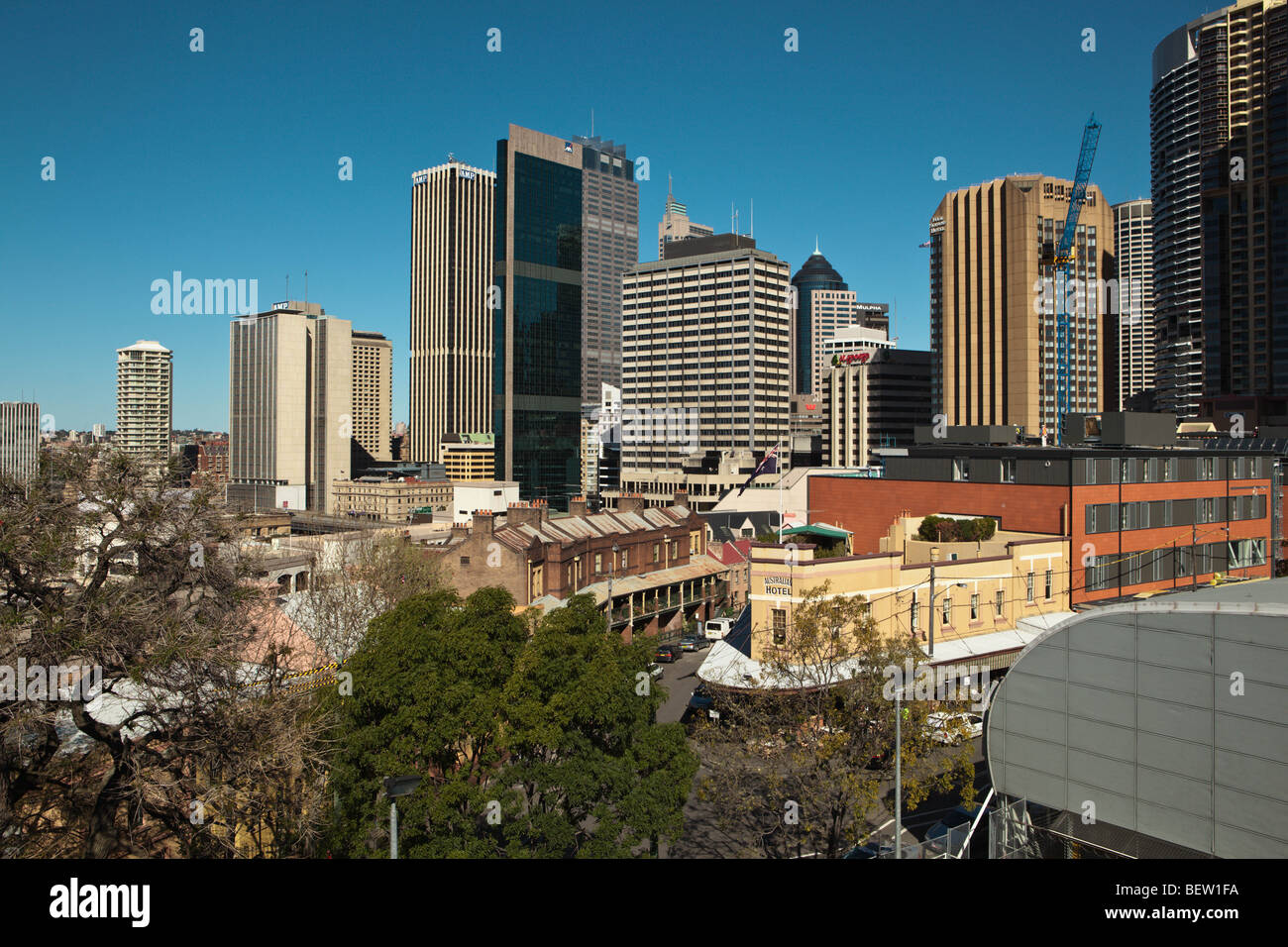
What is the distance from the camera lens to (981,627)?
3781 centimetres

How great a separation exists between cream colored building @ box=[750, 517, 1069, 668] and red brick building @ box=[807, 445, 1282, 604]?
7.47 feet

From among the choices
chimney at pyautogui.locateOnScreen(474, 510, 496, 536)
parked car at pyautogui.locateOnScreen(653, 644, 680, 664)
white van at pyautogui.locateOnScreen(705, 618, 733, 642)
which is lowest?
parked car at pyautogui.locateOnScreen(653, 644, 680, 664)

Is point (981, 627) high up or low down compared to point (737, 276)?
down

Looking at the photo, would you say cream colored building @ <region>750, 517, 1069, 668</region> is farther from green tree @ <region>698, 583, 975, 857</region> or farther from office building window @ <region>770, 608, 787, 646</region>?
green tree @ <region>698, 583, 975, 857</region>

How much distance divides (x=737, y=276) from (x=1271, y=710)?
6496 inches

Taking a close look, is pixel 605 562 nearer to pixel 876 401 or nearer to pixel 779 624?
pixel 779 624

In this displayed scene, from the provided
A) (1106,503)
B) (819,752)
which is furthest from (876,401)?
(819,752)

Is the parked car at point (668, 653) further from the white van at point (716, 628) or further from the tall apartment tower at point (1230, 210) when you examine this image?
the tall apartment tower at point (1230, 210)

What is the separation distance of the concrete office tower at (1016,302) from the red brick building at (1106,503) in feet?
403

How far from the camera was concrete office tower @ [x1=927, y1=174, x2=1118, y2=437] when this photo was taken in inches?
6506

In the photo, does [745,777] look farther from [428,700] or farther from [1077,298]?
[1077,298]

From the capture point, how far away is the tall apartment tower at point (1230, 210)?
142 metres

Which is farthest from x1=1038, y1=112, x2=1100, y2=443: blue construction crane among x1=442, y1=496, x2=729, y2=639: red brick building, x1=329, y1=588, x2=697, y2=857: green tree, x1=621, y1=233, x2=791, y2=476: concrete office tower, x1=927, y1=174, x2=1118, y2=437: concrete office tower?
x1=329, y1=588, x2=697, y2=857: green tree
